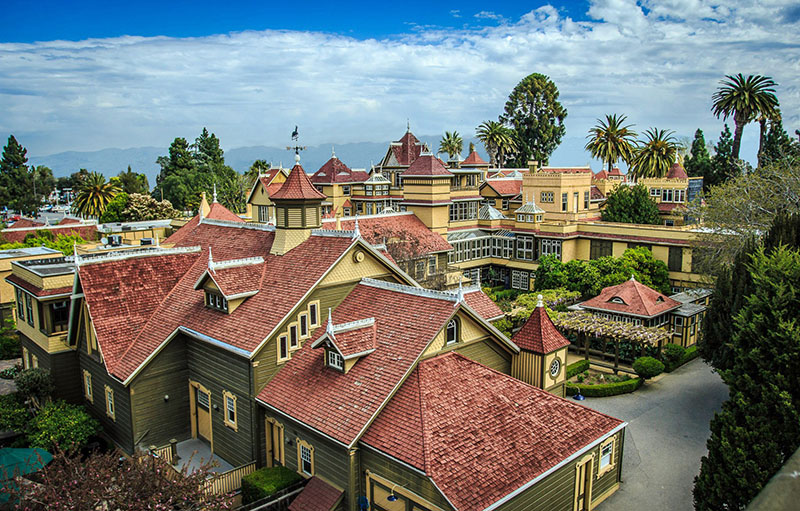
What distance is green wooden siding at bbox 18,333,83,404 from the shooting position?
25328mm

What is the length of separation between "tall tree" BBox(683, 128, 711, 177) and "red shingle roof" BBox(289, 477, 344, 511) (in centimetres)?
7325

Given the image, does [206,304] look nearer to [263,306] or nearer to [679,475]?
[263,306]

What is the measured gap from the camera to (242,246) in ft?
86.9

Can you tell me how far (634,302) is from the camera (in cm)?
3397

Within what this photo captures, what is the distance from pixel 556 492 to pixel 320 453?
723 centimetres

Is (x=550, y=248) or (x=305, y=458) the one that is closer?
(x=305, y=458)

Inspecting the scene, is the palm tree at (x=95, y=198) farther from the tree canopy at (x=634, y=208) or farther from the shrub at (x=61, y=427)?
the tree canopy at (x=634, y=208)

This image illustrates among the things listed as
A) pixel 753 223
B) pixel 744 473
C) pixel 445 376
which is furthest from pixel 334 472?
pixel 753 223

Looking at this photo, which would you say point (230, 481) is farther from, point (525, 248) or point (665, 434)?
point (525, 248)

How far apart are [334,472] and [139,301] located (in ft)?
40.7

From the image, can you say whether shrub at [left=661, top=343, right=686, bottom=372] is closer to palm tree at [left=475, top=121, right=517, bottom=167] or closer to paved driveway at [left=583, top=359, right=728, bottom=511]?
paved driveway at [left=583, top=359, right=728, bottom=511]

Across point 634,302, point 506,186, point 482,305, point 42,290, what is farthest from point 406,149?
point 42,290

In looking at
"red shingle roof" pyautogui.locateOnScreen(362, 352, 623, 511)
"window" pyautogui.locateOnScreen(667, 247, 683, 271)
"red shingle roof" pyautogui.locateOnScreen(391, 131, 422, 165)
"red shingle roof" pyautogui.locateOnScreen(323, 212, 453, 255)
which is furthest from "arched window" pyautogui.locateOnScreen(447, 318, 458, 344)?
"red shingle roof" pyautogui.locateOnScreen(391, 131, 422, 165)

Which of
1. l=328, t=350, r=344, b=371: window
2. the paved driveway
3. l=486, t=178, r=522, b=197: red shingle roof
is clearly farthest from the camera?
l=486, t=178, r=522, b=197: red shingle roof
